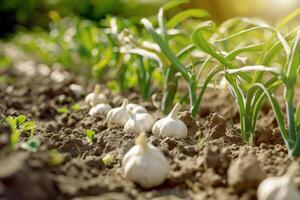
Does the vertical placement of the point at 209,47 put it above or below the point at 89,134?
above

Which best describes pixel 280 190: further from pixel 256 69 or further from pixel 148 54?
pixel 148 54

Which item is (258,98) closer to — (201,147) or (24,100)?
(201,147)

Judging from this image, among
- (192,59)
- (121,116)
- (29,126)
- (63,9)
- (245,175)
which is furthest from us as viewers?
(63,9)

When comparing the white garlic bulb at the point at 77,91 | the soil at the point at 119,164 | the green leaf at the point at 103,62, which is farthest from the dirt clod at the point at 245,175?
the green leaf at the point at 103,62

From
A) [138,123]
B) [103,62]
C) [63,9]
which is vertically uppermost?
[63,9]

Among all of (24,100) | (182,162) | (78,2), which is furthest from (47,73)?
(78,2)

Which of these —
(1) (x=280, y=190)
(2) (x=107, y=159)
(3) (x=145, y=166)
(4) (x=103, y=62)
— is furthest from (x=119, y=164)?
(4) (x=103, y=62)
